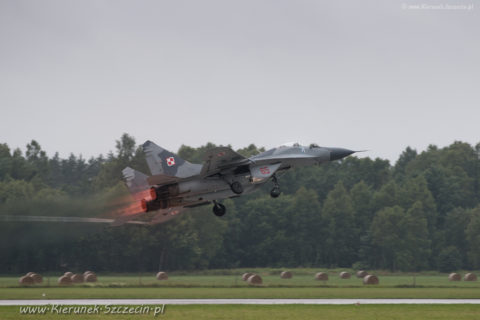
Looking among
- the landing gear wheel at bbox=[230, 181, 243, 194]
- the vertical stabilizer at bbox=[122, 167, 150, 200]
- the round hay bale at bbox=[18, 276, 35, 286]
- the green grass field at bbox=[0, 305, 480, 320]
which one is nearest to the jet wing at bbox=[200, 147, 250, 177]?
the landing gear wheel at bbox=[230, 181, 243, 194]

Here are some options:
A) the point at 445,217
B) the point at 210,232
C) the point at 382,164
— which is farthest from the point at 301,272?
the point at 382,164

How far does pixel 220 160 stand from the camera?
3609 centimetres

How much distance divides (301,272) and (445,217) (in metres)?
43.1

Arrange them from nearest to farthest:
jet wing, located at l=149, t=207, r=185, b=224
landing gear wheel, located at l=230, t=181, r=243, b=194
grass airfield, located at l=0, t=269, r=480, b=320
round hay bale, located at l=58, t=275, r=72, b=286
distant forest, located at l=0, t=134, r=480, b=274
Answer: grass airfield, located at l=0, t=269, r=480, b=320, landing gear wheel, located at l=230, t=181, r=243, b=194, jet wing, located at l=149, t=207, r=185, b=224, round hay bale, located at l=58, t=275, r=72, b=286, distant forest, located at l=0, t=134, r=480, b=274

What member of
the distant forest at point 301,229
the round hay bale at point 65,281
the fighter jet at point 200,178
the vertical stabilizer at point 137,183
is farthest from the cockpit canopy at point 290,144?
the distant forest at point 301,229

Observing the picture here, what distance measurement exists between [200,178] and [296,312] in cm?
891

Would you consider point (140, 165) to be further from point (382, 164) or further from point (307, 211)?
point (382, 164)

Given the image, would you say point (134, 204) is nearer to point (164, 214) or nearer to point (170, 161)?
point (164, 214)

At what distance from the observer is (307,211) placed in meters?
128

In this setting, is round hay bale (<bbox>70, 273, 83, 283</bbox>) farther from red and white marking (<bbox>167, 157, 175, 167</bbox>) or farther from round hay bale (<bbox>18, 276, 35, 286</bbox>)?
red and white marking (<bbox>167, 157, 175, 167</bbox>)

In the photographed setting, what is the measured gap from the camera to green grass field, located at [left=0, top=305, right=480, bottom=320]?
35.7 meters

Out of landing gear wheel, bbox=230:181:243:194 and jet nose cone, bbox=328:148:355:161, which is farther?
jet nose cone, bbox=328:148:355:161

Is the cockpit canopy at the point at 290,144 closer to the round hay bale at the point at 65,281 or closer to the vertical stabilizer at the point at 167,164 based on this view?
the vertical stabilizer at the point at 167,164

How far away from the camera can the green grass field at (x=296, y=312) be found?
117 feet
